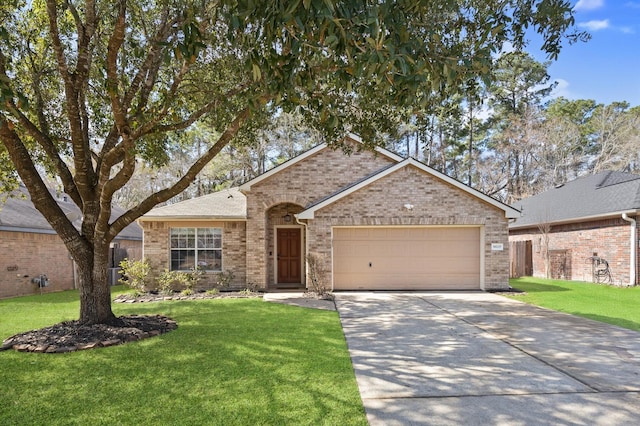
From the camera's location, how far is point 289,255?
15773mm

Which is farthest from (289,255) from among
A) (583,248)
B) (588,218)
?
(583,248)

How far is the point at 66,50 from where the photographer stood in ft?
30.6

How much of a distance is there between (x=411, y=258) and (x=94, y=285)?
9.68m

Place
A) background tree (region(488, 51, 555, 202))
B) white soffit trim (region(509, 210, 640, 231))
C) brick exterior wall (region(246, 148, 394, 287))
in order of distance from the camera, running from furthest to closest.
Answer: background tree (region(488, 51, 555, 202)) → white soffit trim (region(509, 210, 640, 231)) → brick exterior wall (region(246, 148, 394, 287))

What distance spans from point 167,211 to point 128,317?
6.09 meters

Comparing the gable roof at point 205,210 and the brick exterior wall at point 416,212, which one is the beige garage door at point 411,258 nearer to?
the brick exterior wall at point 416,212

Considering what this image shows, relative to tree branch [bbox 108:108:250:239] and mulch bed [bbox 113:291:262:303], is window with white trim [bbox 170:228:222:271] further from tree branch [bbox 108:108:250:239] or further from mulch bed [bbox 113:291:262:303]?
tree branch [bbox 108:108:250:239]

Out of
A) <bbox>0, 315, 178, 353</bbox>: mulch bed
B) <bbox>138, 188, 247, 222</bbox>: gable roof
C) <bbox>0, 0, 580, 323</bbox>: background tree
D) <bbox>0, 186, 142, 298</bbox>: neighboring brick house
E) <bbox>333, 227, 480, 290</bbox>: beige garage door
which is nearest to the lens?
<bbox>0, 0, 580, 323</bbox>: background tree

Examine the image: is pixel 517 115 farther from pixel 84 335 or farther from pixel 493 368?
pixel 84 335

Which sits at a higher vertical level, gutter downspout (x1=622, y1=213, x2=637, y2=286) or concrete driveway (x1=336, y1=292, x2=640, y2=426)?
gutter downspout (x1=622, y1=213, x2=637, y2=286)

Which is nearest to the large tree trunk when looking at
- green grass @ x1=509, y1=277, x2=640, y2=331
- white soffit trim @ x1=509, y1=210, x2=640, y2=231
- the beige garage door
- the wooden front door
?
the beige garage door

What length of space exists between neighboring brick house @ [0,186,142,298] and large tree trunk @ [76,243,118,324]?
679 cm

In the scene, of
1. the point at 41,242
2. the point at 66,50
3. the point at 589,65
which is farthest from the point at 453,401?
the point at 41,242

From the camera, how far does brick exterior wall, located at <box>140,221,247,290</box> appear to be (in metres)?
14.2
